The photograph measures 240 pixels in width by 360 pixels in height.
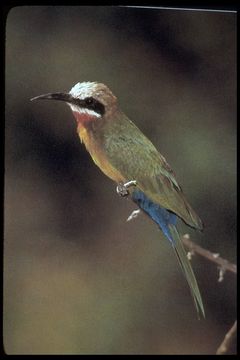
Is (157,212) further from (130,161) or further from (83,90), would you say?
(83,90)

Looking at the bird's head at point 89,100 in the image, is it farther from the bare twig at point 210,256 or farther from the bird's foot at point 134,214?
the bare twig at point 210,256

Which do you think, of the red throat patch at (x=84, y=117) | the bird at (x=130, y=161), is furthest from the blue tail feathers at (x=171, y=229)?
the red throat patch at (x=84, y=117)

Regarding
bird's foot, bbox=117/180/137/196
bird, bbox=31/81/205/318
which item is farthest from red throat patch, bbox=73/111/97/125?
bird's foot, bbox=117/180/137/196

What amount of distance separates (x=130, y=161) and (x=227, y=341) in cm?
53

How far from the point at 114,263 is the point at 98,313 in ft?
0.45

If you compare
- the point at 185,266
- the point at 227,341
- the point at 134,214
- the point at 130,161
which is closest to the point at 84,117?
the point at 130,161

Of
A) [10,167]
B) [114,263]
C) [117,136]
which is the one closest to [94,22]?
[117,136]

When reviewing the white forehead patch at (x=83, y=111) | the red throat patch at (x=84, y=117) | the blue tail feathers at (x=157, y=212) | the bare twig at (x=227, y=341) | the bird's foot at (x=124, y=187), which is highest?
the white forehead patch at (x=83, y=111)

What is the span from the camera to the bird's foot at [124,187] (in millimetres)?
1464

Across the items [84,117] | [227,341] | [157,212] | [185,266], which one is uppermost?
[84,117]

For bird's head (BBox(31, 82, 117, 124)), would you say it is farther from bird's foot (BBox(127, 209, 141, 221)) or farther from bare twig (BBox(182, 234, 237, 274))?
bare twig (BBox(182, 234, 237, 274))

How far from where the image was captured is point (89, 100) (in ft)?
4.76

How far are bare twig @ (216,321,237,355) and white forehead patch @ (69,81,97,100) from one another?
2.34ft

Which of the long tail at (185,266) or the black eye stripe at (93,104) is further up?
the black eye stripe at (93,104)
